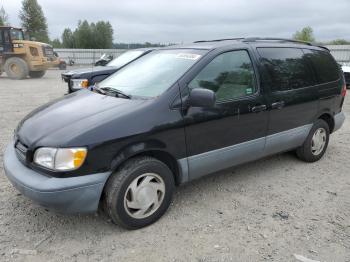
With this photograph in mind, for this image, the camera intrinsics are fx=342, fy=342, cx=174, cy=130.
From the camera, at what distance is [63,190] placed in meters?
2.71

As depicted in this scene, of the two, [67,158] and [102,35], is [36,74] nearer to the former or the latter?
[67,158]

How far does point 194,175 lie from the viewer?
354cm

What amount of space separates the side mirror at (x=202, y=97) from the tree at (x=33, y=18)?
5317 centimetres

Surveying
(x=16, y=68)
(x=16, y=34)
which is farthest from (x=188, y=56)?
(x=16, y=34)

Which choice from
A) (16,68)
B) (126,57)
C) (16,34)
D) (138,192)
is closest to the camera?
(138,192)

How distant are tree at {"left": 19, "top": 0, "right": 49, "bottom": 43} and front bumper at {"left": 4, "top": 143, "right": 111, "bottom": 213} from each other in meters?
53.2

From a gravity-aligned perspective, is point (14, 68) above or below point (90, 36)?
below

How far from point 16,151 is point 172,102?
5.06 ft

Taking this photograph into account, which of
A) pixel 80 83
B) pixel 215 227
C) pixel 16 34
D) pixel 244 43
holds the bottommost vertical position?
pixel 215 227

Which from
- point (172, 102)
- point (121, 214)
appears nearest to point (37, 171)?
point (121, 214)

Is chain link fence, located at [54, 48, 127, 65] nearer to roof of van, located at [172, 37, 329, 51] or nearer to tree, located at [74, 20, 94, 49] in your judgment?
tree, located at [74, 20, 94, 49]

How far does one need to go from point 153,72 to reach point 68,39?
58593 mm

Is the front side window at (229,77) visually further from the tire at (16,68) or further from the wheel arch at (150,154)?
the tire at (16,68)

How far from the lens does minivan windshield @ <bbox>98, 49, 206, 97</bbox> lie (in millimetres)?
3434
